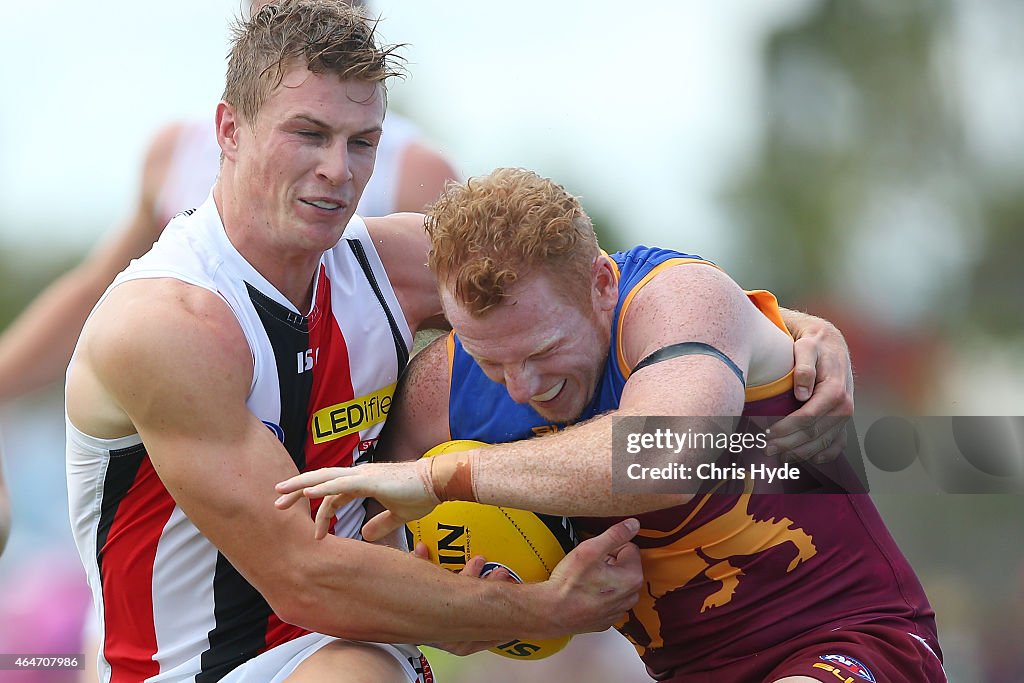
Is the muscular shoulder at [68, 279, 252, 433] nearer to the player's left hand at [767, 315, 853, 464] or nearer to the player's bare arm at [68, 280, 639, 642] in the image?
the player's bare arm at [68, 280, 639, 642]

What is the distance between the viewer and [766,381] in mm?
2207

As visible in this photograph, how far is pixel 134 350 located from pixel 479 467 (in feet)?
2.64

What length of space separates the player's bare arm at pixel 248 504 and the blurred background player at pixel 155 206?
1.37 m

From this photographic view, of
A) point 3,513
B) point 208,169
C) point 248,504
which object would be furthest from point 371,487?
point 3,513

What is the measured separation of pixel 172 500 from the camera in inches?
93.1

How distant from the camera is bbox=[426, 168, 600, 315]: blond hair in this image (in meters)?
1.99

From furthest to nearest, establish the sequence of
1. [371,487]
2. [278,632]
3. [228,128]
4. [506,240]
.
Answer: [278,632] → [228,128] → [506,240] → [371,487]

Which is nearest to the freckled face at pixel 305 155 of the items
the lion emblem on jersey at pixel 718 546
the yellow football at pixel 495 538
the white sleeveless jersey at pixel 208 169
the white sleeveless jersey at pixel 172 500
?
the white sleeveless jersey at pixel 172 500

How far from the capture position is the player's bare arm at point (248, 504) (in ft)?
6.82

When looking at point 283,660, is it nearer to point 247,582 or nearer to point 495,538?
point 247,582

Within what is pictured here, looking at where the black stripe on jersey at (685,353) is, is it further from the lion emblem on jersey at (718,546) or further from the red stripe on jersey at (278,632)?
the red stripe on jersey at (278,632)

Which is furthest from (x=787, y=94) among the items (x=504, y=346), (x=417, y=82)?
(x=504, y=346)

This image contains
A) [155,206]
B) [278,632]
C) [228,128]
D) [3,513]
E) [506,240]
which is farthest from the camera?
[3,513]

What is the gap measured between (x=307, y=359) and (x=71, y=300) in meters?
2.03
